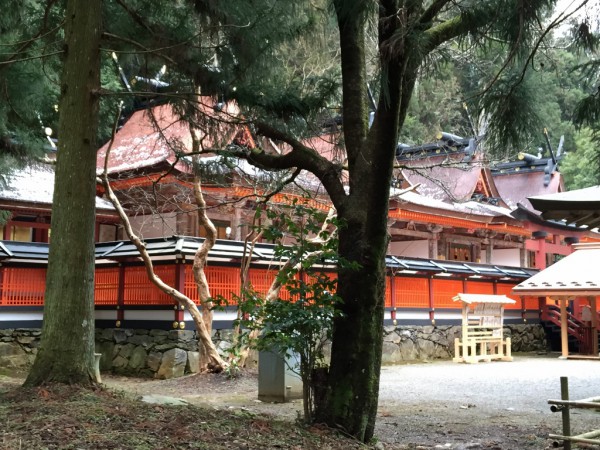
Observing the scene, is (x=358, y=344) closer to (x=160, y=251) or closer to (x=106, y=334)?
(x=160, y=251)

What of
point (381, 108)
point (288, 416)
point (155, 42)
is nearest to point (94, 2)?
point (155, 42)

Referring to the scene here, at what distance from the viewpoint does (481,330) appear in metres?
19.5

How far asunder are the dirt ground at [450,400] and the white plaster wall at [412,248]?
7.33 meters

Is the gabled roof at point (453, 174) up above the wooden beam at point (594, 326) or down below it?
→ above

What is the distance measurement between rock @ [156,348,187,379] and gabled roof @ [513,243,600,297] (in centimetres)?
1055

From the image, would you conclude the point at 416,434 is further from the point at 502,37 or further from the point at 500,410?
the point at 502,37

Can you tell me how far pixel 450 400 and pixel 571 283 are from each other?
9.60 metres

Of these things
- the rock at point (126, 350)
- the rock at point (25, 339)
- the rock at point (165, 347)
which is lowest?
the rock at point (126, 350)

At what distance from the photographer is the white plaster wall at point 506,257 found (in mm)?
27312

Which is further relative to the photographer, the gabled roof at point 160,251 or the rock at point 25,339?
the rock at point 25,339

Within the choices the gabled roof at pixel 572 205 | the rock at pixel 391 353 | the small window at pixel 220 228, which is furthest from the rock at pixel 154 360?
the gabled roof at pixel 572 205

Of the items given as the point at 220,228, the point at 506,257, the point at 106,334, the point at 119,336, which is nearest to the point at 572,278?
the point at 506,257

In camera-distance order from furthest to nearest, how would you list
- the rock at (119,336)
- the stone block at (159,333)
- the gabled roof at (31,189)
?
the gabled roof at (31,189), the rock at (119,336), the stone block at (159,333)

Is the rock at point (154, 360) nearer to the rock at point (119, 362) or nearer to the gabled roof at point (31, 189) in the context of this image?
the rock at point (119, 362)
